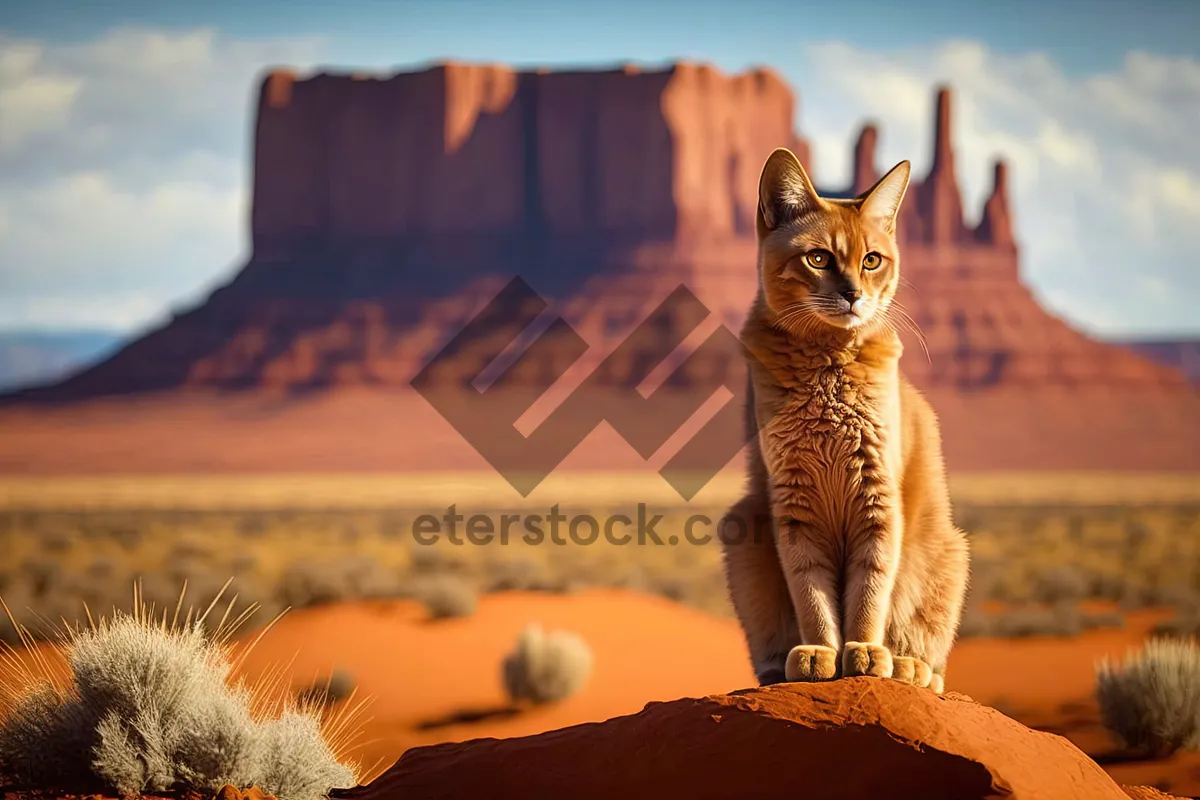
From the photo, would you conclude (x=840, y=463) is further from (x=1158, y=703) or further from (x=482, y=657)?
(x=482, y=657)

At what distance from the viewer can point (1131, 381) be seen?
7794 cm

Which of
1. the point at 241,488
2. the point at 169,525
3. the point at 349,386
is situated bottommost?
the point at 169,525

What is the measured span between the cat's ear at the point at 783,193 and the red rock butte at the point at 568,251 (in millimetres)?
60727

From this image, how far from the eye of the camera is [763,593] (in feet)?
19.1

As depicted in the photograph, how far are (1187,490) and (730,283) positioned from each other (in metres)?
28.6

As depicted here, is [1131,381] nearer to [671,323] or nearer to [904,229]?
[904,229]

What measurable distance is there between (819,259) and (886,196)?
44cm

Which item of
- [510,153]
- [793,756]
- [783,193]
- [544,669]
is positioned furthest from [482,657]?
[510,153]

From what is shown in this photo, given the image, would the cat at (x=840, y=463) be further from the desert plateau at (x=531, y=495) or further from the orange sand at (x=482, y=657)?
the orange sand at (x=482, y=657)

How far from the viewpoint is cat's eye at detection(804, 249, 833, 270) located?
5445 mm

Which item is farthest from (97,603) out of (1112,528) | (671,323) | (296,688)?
(671,323)

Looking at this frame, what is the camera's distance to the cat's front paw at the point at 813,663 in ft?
17.4

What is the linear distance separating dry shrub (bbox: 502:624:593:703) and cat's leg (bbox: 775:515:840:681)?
8.11m

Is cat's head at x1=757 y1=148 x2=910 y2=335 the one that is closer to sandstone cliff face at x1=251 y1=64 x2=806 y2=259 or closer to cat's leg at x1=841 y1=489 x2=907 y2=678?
cat's leg at x1=841 y1=489 x2=907 y2=678
